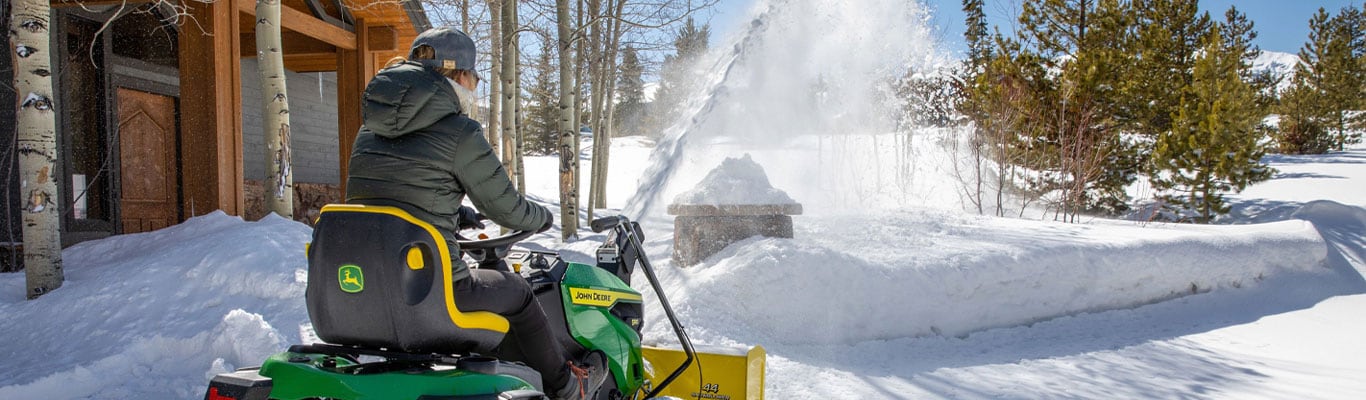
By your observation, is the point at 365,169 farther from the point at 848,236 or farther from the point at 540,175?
the point at 540,175

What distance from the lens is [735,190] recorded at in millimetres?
7688

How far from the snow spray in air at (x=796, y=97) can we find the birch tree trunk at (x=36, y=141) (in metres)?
7.33

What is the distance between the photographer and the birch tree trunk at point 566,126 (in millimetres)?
12820

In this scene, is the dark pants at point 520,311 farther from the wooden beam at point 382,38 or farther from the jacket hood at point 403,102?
the wooden beam at point 382,38

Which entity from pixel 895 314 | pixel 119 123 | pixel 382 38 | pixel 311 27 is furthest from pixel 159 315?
pixel 382 38

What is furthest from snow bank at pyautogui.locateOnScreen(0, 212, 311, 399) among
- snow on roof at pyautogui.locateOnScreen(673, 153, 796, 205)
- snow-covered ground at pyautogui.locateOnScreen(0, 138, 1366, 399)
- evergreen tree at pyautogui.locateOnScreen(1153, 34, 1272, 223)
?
evergreen tree at pyautogui.locateOnScreen(1153, 34, 1272, 223)

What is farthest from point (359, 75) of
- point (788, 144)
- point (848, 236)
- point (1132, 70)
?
point (1132, 70)

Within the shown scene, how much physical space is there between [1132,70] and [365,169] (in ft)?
75.7

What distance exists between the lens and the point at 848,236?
834 centimetres

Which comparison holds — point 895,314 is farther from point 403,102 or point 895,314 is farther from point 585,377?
point 403,102

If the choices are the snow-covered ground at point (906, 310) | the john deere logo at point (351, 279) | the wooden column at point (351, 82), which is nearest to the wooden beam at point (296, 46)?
the wooden column at point (351, 82)

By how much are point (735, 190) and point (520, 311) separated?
5.05 m

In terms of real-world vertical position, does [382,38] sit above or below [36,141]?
above

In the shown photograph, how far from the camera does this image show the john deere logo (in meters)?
2.32
